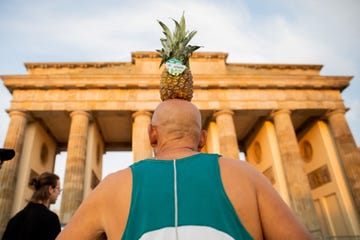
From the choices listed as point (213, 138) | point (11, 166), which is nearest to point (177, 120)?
point (11, 166)

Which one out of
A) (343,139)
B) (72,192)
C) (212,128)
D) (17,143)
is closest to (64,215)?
(72,192)

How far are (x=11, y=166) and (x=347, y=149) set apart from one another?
2118 centimetres

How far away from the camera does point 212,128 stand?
18.5 metres

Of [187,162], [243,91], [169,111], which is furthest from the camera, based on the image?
[243,91]

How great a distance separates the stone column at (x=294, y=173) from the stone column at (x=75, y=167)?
42.2ft

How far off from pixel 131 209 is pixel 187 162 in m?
0.29

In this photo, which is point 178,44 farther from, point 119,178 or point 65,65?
point 65,65

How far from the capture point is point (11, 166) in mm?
14430

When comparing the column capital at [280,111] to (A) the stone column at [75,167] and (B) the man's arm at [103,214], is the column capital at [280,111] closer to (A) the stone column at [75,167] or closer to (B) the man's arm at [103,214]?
(A) the stone column at [75,167]

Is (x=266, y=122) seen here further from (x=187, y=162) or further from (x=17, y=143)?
(x=187, y=162)

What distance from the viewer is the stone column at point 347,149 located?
52.3 ft

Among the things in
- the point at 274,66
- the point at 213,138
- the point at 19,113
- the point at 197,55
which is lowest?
the point at 213,138

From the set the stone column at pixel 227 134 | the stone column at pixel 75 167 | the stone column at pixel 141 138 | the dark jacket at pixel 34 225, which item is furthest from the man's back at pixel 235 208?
the stone column at pixel 227 134

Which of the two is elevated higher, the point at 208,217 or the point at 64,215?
the point at 64,215
